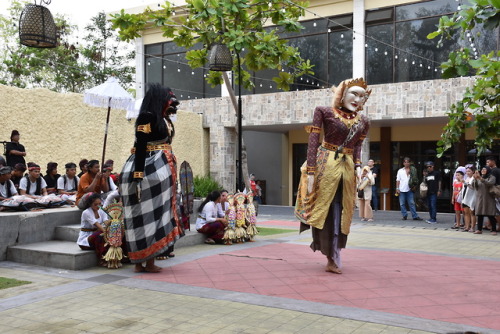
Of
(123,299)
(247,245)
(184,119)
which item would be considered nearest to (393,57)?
(184,119)

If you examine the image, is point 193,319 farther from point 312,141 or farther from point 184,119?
point 184,119

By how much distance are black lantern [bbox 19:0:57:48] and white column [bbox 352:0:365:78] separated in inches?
542

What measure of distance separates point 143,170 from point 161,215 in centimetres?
61

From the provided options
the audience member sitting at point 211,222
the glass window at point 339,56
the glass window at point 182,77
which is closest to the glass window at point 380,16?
the glass window at point 339,56

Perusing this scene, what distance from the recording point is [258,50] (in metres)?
9.49

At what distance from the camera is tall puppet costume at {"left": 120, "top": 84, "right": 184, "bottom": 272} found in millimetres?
5805

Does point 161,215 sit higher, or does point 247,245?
point 161,215

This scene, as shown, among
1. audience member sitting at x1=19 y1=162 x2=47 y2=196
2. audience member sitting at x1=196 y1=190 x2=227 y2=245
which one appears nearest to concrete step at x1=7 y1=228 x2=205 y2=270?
audience member sitting at x1=19 y1=162 x2=47 y2=196

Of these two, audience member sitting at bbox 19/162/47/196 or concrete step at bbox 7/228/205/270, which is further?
audience member sitting at bbox 19/162/47/196

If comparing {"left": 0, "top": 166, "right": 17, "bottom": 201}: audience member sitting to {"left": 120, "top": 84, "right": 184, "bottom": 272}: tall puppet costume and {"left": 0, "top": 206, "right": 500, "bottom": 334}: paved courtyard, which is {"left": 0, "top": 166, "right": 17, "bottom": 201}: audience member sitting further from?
{"left": 120, "top": 84, "right": 184, "bottom": 272}: tall puppet costume

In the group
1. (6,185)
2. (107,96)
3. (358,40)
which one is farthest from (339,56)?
(6,185)

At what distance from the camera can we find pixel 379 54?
18.2 metres

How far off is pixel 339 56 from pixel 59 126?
35.0 ft

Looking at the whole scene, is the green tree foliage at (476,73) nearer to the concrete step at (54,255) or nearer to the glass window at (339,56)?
the concrete step at (54,255)
